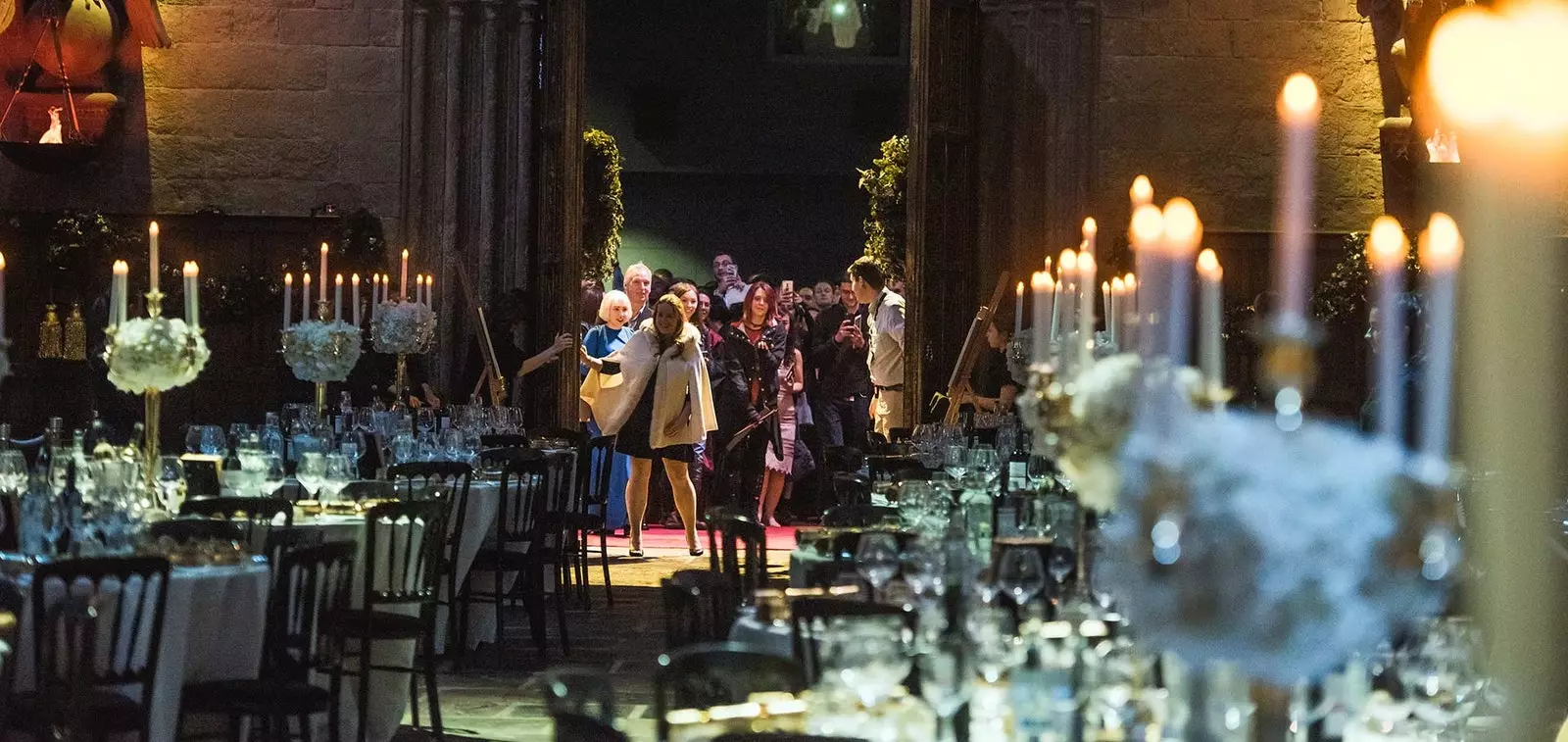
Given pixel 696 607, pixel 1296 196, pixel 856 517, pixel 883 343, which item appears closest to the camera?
pixel 1296 196

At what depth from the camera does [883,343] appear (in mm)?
12875

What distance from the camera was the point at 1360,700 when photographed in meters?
3.22

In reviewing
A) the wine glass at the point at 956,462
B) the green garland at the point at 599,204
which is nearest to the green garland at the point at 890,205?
the green garland at the point at 599,204

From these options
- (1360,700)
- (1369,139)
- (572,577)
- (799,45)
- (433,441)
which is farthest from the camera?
(799,45)

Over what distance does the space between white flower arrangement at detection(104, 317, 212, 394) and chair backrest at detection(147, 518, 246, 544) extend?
0.75m

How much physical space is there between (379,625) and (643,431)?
5.43 m

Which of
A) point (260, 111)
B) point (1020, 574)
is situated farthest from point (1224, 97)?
point (1020, 574)

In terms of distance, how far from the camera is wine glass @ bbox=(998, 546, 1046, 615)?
13.8 feet

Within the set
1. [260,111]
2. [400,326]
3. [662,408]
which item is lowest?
[662,408]

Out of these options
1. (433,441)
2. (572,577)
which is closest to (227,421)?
(572,577)

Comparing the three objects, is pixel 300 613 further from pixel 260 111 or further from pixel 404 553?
pixel 260 111

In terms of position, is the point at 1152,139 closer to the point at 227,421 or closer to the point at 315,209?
the point at 315,209

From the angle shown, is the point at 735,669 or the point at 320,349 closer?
the point at 735,669

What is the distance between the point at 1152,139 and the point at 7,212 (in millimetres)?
6662
